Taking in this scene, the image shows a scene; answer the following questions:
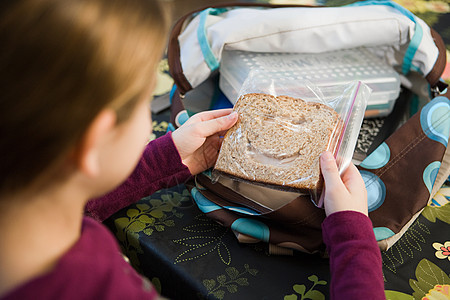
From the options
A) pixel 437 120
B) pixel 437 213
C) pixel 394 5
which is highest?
pixel 394 5

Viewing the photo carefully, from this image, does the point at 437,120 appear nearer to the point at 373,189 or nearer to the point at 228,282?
the point at 373,189

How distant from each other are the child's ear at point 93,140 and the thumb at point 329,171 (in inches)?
12.4

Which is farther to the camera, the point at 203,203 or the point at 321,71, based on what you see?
the point at 321,71

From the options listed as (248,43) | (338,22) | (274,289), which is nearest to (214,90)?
(248,43)

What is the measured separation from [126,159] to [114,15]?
12 centimetres

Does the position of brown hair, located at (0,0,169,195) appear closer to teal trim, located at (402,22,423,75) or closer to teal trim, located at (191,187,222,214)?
teal trim, located at (191,187,222,214)

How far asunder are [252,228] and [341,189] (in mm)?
129

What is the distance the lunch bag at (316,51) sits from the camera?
580 mm

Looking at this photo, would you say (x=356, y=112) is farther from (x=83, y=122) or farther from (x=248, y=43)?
(x=83, y=122)

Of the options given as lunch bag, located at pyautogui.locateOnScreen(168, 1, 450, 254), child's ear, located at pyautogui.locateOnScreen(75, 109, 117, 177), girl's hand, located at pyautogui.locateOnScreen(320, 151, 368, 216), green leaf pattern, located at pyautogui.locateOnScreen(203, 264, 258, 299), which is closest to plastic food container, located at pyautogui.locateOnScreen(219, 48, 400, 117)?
lunch bag, located at pyautogui.locateOnScreen(168, 1, 450, 254)

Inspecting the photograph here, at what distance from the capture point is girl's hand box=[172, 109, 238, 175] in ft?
2.08

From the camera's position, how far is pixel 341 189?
0.54 metres

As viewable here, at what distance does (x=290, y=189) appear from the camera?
0.58 metres

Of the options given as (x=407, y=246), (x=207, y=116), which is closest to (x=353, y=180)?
(x=407, y=246)
